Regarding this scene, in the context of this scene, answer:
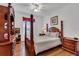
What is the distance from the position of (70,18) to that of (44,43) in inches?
22.2

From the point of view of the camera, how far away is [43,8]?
64.9 inches

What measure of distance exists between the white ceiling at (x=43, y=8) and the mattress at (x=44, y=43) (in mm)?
393

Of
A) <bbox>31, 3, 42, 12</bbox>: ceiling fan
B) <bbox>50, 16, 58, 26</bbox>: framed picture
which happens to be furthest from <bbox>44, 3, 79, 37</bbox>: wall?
<bbox>31, 3, 42, 12</bbox>: ceiling fan

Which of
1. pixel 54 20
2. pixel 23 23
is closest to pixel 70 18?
pixel 54 20

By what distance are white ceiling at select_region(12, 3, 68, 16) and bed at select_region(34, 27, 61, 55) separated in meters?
0.29

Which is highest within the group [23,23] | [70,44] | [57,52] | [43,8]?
[43,8]

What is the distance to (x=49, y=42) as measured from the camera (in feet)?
5.43

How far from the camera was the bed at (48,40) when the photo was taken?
164 centimetres

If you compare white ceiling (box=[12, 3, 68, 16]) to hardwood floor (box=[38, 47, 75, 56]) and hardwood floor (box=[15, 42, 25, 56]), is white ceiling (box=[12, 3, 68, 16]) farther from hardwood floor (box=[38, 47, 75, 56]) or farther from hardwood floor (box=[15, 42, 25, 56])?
hardwood floor (box=[38, 47, 75, 56])

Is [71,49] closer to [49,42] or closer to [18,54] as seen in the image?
[49,42]

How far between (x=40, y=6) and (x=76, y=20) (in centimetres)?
60

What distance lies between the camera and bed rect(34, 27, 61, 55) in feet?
5.38

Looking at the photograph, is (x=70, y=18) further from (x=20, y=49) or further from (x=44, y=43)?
(x=20, y=49)

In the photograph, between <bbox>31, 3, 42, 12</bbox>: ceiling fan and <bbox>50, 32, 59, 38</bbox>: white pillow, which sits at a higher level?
<bbox>31, 3, 42, 12</bbox>: ceiling fan
